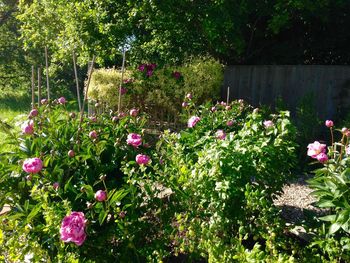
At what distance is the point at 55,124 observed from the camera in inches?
101

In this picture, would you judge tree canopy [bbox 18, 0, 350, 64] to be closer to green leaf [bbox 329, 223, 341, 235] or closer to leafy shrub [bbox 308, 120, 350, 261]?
leafy shrub [bbox 308, 120, 350, 261]

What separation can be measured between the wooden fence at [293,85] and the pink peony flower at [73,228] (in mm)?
5380

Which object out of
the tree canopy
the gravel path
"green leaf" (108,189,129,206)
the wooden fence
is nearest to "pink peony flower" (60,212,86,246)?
"green leaf" (108,189,129,206)


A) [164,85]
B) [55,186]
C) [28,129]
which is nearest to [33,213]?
[55,186]

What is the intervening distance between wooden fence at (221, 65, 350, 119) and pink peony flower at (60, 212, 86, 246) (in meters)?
5.38

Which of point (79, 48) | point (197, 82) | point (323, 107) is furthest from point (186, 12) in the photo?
point (323, 107)

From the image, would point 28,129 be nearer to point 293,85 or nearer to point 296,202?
point 296,202

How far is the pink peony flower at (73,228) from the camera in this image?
1764 mm

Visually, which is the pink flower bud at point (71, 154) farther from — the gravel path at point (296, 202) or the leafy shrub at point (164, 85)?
the leafy shrub at point (164, 85)

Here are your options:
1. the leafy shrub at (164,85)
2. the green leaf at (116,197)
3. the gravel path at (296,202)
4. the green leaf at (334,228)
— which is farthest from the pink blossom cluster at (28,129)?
the leafy shrub at (164,85)

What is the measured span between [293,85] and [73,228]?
6.00 m

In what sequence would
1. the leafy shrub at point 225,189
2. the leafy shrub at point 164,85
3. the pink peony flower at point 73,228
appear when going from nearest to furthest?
the pink peony flower at point 73,228 → the leafy shrub at point 225,189 → the leafy shrub at point 164,85

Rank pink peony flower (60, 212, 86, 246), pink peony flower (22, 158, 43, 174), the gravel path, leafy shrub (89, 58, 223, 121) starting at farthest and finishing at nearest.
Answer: leafy shrub (89, 58, 223, 121) < the gravel path < pink peony flower (22, 158, 43, 174) < pink peony flower (60, 212, 86, 246)

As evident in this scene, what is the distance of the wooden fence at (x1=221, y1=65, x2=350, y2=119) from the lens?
6746 millimetres
